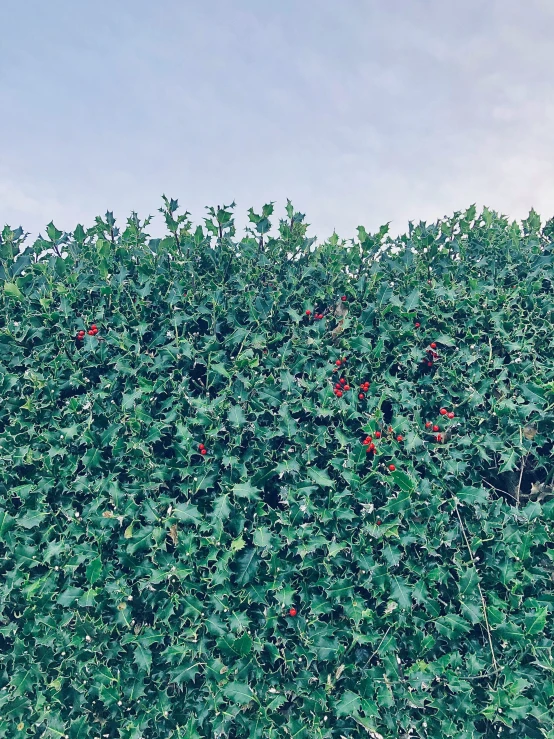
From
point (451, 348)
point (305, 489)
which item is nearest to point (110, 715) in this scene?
point (305, 489)

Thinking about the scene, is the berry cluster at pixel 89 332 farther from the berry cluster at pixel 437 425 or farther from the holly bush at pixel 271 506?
the berry cluster at pixel 437 425

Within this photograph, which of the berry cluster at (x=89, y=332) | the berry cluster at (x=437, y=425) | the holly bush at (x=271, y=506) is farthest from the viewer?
the berry cluster at (x=89, y=332)

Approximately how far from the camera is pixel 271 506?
3.85 meters

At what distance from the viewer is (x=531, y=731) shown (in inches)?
136

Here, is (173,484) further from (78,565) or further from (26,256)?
(26,256)

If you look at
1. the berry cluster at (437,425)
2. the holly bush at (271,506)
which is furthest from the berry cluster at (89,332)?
the berry cluster at (437,425)

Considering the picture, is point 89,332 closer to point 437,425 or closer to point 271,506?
point 271,506

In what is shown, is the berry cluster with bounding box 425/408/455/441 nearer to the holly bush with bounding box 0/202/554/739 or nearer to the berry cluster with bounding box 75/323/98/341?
the holly bush with bounding box 0/202/554/739

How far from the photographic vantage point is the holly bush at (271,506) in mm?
3492

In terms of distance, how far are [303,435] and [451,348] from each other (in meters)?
1.46

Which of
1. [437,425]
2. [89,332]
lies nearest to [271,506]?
[437,425]

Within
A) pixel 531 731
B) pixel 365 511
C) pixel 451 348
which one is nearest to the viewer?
pixel 531 731

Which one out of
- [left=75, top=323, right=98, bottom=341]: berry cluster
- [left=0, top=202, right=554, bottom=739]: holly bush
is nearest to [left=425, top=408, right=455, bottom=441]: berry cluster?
[left=0, top=202, right=554, bottom=739]: holly bush

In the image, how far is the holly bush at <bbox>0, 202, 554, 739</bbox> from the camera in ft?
11.5
